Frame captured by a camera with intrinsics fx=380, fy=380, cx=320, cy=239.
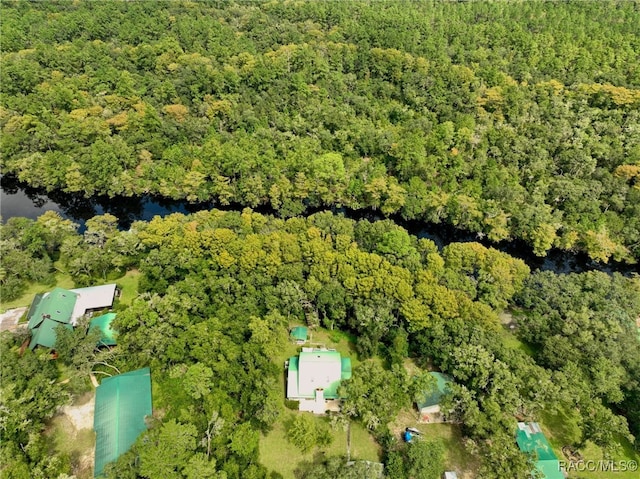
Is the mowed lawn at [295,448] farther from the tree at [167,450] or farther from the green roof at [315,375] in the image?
the tree at [167,450]

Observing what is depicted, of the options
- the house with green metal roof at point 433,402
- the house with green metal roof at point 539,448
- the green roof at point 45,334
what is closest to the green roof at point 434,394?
the house with green metal roof at point 433,402

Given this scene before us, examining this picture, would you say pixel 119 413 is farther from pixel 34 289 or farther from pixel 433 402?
pixel 433 402

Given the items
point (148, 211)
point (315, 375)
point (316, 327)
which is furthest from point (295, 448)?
point (148, 211)

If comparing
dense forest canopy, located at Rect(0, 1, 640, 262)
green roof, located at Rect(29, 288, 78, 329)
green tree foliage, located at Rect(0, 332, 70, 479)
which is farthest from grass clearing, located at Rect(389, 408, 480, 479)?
green roof, located at Rect(29, 288, 78, 329)

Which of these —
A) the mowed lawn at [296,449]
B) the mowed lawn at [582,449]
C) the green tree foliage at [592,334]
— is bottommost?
the mowed lawn at [582,449]

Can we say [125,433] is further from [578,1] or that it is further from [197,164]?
[578,1]

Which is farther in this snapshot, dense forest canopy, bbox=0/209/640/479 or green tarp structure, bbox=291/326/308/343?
green tarp structure, bbox=291/326/308/343

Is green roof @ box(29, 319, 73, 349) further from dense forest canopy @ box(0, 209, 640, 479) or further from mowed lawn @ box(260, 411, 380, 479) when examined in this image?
mowed lawn @ box(260, 411, 380, 479)
